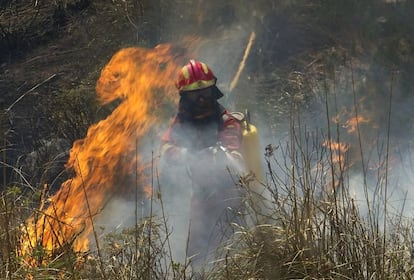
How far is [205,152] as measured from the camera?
4.39 meters

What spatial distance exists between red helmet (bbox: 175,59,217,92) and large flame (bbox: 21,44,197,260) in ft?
3.14

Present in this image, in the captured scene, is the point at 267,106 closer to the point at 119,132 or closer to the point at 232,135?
the point at 119,132

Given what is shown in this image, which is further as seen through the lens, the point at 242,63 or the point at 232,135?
the point at 242,63

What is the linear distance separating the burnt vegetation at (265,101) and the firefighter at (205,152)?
1.15 ft

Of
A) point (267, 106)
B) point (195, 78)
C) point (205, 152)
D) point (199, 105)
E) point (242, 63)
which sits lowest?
point (267, 106)

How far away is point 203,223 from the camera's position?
432 centimetres

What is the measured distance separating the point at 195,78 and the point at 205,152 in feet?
2.27

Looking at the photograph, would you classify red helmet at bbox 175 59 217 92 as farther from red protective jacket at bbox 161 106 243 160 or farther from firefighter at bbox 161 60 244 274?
red protective jacket at bbox 161 106 243 160

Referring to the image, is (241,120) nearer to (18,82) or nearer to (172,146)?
(172,146)

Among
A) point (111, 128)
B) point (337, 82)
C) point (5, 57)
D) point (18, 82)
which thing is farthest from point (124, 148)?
point (5, 57)

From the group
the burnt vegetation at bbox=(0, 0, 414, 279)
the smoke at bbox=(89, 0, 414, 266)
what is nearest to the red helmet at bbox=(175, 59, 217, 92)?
the smoke at bbox=(89, 0, 414, 266)

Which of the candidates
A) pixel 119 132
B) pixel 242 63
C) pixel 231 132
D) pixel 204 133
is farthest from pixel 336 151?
pixel 242 63

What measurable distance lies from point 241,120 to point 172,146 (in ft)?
2.01

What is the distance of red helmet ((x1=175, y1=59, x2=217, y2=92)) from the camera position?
4.75 metres
